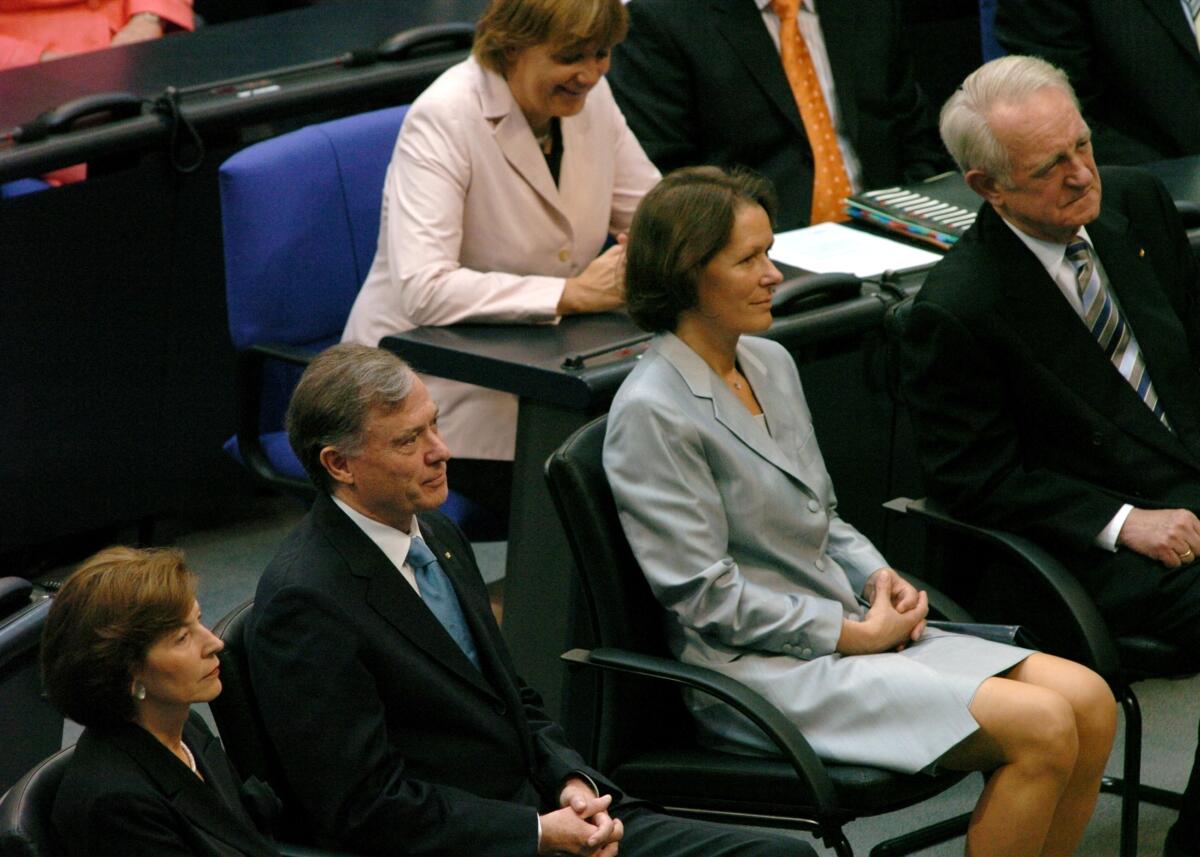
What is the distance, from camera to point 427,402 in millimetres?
2469

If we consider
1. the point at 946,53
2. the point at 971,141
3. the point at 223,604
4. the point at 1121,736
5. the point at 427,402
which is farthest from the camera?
the point at 946,53

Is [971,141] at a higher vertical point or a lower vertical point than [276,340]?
higher

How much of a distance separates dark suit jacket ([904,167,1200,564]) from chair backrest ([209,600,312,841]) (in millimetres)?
1244

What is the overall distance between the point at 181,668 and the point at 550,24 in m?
1.68

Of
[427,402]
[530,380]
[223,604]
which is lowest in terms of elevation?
[223,604]

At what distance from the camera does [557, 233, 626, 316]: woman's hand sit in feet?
11.3

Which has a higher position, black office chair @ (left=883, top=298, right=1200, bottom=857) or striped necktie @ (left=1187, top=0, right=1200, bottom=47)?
striped necktie @ (left=1187, top=0, right=1200, bottom=47)

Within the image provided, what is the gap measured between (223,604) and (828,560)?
69.0 inches

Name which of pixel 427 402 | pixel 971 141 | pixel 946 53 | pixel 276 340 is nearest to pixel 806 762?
pixel 427 402

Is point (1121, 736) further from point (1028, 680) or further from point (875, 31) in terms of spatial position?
point (875, 31)

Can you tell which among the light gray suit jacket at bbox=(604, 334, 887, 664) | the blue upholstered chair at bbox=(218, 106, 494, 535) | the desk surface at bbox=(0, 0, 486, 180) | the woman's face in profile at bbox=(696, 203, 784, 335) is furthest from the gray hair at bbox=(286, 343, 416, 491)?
the desk surface at bbox=(0, 0, 486, 180)

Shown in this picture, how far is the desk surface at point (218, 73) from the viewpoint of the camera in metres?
4.06

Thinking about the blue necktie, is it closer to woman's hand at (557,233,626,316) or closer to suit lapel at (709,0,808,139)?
woman's hand at (557,233,626,316)

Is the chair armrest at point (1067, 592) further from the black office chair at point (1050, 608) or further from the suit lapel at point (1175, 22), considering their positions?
the suit lapel at point (1175, 22)
